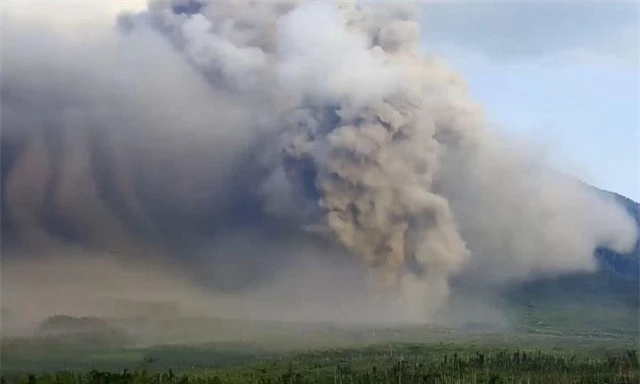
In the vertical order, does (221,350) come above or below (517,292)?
below

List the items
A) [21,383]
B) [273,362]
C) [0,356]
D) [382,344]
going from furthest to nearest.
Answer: [382,344], [0,356], [273,362], [21,383]

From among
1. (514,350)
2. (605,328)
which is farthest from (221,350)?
(605,328)

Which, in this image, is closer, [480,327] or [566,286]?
[480,327]

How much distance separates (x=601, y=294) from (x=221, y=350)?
65.5 metres

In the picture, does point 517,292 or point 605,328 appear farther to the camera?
point 517,292

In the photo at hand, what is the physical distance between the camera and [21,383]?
44844mm

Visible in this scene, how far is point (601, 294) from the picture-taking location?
12412 cm

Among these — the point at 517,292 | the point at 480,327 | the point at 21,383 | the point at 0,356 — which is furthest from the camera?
the point at 517,292

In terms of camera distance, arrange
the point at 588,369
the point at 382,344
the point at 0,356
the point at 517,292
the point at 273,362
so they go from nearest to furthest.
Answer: the point at 588,369
the point at 273,362
the point at 0,356
the point at 382,344
the point at 517,292

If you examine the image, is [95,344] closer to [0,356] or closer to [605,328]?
[0,356]

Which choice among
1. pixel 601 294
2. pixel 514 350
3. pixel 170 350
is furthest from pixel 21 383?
pixel 601 294

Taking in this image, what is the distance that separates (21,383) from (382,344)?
36.1 meters

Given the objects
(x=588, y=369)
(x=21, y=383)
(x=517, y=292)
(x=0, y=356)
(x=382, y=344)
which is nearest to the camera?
(x=21, y=383)

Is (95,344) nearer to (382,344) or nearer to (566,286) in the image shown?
(382,344)
